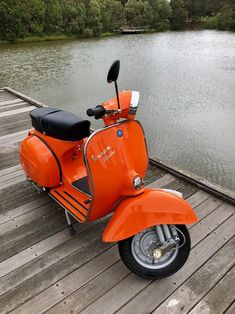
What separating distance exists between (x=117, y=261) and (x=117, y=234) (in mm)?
356

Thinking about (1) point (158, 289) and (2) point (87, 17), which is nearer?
(1) point (158, 289)

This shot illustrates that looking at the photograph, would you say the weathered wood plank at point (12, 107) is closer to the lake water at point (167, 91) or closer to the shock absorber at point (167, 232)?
the lake water at point (167, 91)

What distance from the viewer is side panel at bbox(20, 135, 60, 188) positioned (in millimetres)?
1917

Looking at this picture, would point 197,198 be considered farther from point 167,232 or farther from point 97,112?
point 97,112

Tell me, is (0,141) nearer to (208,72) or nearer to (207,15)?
(208,72)

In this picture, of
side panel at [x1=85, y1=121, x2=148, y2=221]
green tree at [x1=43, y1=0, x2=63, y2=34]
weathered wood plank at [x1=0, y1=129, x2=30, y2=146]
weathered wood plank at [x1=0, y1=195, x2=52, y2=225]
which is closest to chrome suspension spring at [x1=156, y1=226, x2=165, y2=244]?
side panel at [x1=85, y1=121, x2=148, y2=221]

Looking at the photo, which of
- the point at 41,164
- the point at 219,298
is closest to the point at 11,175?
the point at 41,164

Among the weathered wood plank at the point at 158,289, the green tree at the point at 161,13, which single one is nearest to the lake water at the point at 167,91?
the weathered wood plank at the point at 158,289

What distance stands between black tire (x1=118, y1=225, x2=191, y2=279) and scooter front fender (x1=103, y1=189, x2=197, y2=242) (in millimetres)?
90

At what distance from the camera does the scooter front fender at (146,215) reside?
55.8 inches

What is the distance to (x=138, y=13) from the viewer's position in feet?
94.6

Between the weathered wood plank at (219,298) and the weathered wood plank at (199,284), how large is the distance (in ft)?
0.07

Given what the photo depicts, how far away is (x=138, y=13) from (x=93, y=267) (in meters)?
31.0

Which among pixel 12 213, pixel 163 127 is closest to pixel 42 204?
pixel 12 213
